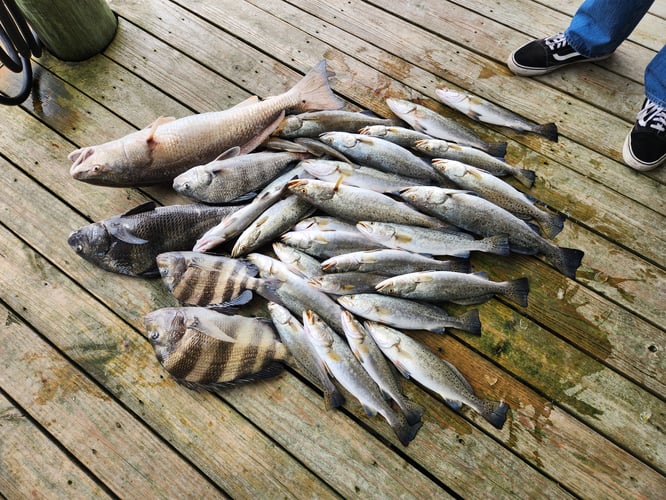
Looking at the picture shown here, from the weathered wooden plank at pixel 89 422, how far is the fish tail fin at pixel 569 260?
2076 mm

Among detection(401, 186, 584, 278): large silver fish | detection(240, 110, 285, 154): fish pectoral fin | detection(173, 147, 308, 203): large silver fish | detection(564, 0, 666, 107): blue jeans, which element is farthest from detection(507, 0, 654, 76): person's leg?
detection(173, 147, 308, 203): large silver fish

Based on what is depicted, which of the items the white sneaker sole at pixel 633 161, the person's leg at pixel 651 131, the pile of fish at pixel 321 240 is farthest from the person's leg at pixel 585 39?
the pile of fish at pixel 321 240

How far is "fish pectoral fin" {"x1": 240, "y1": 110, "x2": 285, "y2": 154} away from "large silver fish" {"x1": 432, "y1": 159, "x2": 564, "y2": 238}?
981mm

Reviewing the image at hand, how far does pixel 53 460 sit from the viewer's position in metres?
2.22

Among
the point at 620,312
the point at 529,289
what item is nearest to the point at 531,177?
the point at 529,289

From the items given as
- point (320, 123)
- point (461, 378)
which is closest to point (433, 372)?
point (461, 378)

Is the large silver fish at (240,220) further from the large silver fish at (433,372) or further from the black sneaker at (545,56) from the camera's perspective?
the black sneaker at (545,56)

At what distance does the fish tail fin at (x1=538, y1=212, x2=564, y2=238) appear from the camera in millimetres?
2498

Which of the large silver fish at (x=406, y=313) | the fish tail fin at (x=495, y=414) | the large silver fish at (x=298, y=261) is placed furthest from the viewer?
the large silver fish at (x=298, y=261)

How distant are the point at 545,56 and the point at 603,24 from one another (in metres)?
0.36

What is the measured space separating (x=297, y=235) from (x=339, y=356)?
654mm

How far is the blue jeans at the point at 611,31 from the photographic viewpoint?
8.84 feet

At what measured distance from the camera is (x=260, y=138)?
2.68 meters

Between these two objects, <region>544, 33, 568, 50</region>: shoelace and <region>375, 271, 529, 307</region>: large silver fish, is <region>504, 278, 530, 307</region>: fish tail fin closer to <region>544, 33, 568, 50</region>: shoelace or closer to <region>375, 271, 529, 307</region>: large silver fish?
<region>375, 271, 529, 307</region>: large silver fish
